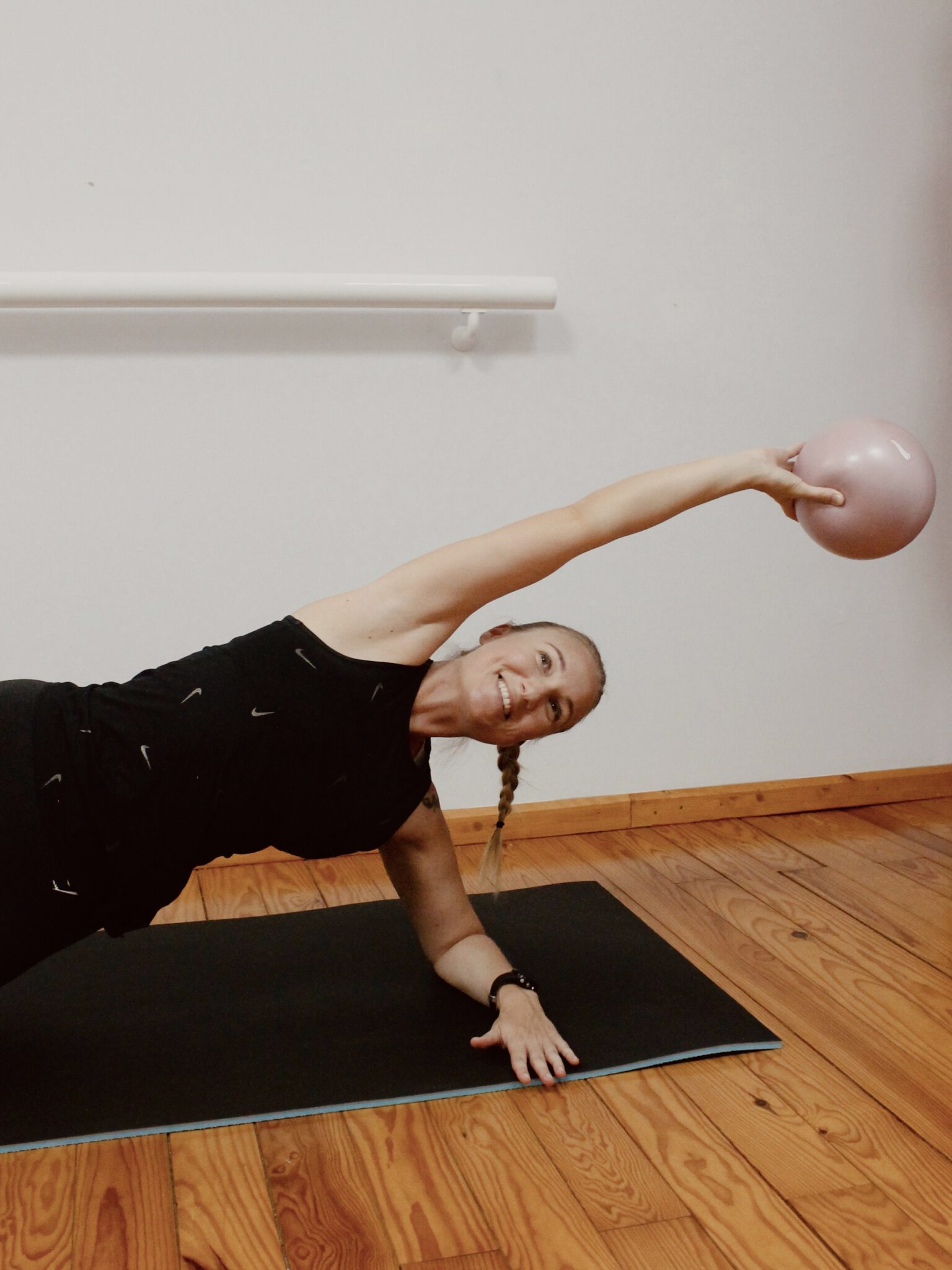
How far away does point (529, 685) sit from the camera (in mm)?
1448

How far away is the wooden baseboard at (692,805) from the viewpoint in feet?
7.74

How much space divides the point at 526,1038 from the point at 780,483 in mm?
756

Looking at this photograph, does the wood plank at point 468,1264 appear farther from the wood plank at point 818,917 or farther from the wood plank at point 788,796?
the wood plank at point 788,796

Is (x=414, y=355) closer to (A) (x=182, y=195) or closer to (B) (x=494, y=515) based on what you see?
(B) (x=494, y=515)

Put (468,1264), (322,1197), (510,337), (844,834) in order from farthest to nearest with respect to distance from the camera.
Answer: (844,834) → (510,337) → (322,1197) → (468,1264)

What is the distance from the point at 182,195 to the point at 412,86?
469mm

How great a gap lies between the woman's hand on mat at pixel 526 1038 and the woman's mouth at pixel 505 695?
14.9 inches

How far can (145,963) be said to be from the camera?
1.77 metres

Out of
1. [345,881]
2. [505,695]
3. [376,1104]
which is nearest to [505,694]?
[505,695]

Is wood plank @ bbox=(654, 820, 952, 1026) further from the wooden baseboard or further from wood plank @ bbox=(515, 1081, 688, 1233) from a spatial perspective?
wood plank @ bbox=(515, 1081, 688, 1233)

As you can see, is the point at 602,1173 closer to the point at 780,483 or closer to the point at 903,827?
the point at 780,483

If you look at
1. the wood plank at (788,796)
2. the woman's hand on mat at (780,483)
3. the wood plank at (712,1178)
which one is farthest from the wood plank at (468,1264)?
the wood plank at (788,796)

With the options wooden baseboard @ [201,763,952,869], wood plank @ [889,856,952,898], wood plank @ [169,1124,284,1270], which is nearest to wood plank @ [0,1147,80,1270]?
wood plank @ [169,1124,284,1270]

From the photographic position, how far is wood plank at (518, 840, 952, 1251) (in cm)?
120
